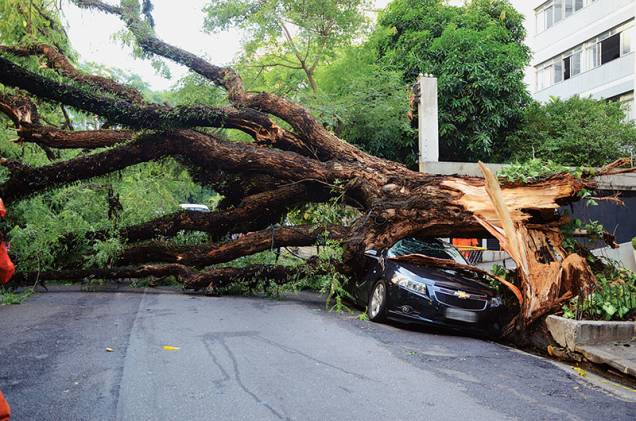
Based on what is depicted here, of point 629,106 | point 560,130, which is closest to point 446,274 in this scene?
point 560,130

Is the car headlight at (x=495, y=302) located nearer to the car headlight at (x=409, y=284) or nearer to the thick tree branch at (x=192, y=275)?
the car headlight at (x=409, y=284)

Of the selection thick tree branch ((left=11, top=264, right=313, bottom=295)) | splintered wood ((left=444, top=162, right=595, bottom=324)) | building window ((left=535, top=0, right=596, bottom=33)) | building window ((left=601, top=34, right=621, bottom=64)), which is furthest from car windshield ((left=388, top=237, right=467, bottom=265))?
building window ((left=535, top=0, right=596, bottom=33))

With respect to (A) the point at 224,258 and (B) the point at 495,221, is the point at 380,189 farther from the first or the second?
(A) the point at 224,258

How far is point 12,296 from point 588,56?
27.6 m

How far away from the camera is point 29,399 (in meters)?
4.42

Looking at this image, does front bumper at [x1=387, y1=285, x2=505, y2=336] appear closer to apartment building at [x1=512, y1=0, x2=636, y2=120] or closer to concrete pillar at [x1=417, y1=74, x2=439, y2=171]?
concrete pillar at [x1=417, y1=74, x2=439, y2=171]

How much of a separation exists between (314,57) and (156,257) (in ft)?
35.8

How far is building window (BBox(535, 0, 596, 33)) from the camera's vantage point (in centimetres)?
2840

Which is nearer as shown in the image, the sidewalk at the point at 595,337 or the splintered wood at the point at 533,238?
the sidewalk at the point at 595,337

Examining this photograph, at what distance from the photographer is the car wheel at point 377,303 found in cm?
839

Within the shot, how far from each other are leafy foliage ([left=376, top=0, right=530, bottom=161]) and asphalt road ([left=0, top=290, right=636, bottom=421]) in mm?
11498

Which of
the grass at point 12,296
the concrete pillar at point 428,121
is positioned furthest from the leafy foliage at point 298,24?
the grass at point 12,296

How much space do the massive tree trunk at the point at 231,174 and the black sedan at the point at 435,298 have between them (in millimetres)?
1218

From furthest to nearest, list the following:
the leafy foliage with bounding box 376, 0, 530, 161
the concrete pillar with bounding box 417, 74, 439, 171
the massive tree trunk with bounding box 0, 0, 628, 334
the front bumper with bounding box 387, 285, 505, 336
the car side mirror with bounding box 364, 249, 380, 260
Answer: the leafy foliage with bounding box 376, 0, 530, 161 < the concrete pillar with bounding box 417, 74, 439, 171 < the massive tree trunk with bounding box 0, 0, 628, 334 < the car side mirror with bounding box 364, 249, 380, 260 < the front bumper with bounding box 387, 285, 505, 336
